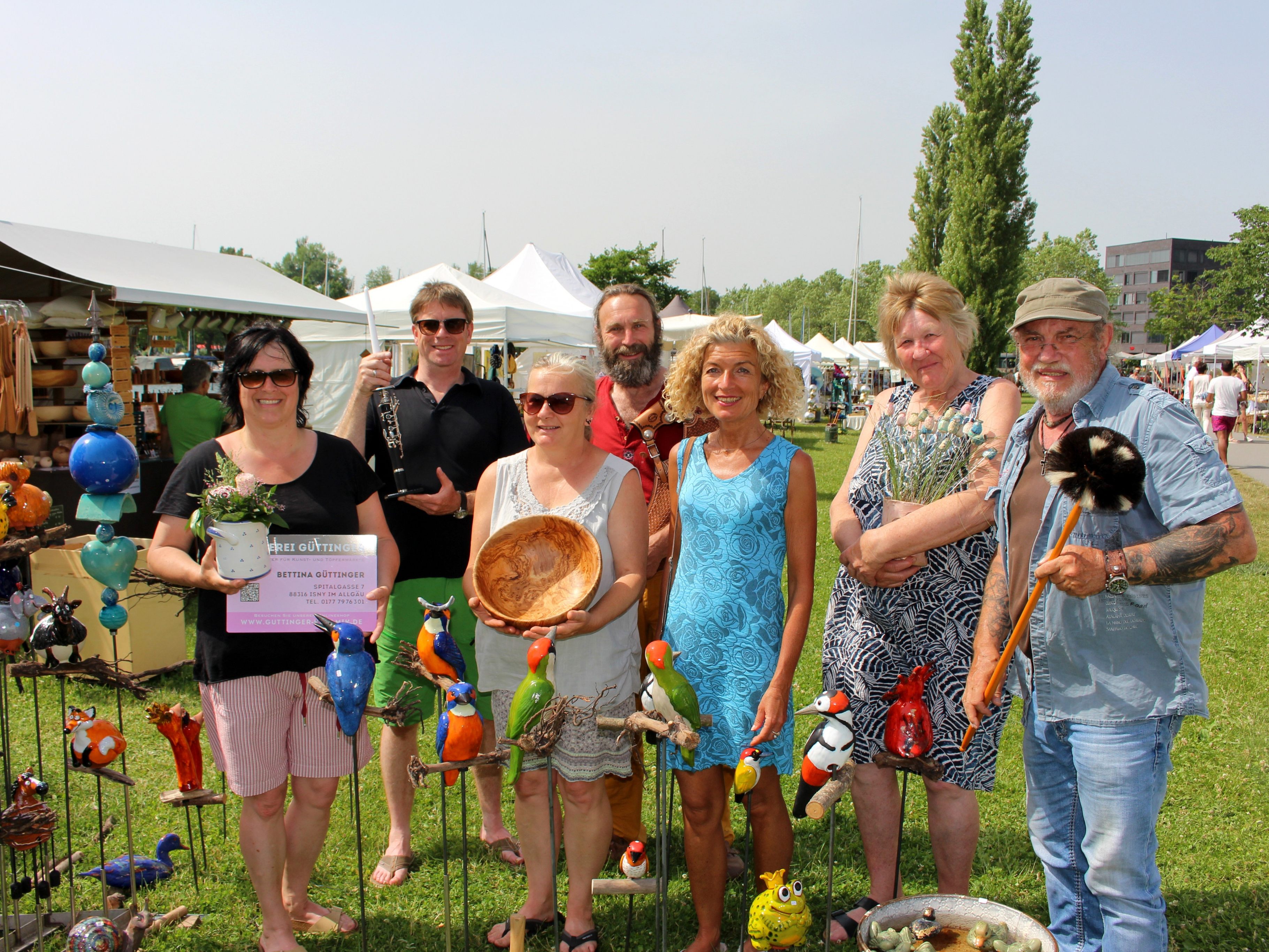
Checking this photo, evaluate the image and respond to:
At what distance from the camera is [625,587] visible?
2.39 meters

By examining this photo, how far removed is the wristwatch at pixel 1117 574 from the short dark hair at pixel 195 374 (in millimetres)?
7290

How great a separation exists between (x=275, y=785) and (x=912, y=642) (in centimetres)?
202

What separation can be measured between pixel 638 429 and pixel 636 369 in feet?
0.81

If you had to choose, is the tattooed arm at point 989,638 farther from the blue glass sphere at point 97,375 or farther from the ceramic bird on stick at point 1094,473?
the blue glass sphere at point 97,375

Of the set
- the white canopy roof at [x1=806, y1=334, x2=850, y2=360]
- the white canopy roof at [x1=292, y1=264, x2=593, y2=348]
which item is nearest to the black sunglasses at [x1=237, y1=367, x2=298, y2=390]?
the white canopy roof at [x1=292, y1=264, x2=593, y2=348]

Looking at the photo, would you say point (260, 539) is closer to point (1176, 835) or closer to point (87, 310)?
point (1176, 835)

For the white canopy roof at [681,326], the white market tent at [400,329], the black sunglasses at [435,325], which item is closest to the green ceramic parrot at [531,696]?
the black sunglasses at [435,325]

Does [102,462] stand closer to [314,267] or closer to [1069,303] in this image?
[1069,303]

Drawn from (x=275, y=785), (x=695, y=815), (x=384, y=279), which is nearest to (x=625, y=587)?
(x=695, y=815)

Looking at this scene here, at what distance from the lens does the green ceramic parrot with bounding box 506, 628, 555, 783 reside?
211cm

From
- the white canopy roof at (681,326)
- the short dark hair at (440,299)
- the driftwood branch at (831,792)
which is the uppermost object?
the white canopy roof at (681,326)

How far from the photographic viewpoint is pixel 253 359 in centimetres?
251

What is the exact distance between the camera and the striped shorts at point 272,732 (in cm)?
247

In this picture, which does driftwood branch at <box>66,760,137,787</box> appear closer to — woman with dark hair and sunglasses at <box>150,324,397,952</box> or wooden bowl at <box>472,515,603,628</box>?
woman with dark hair and sunglasses at <box>150,324,397,952</box>
